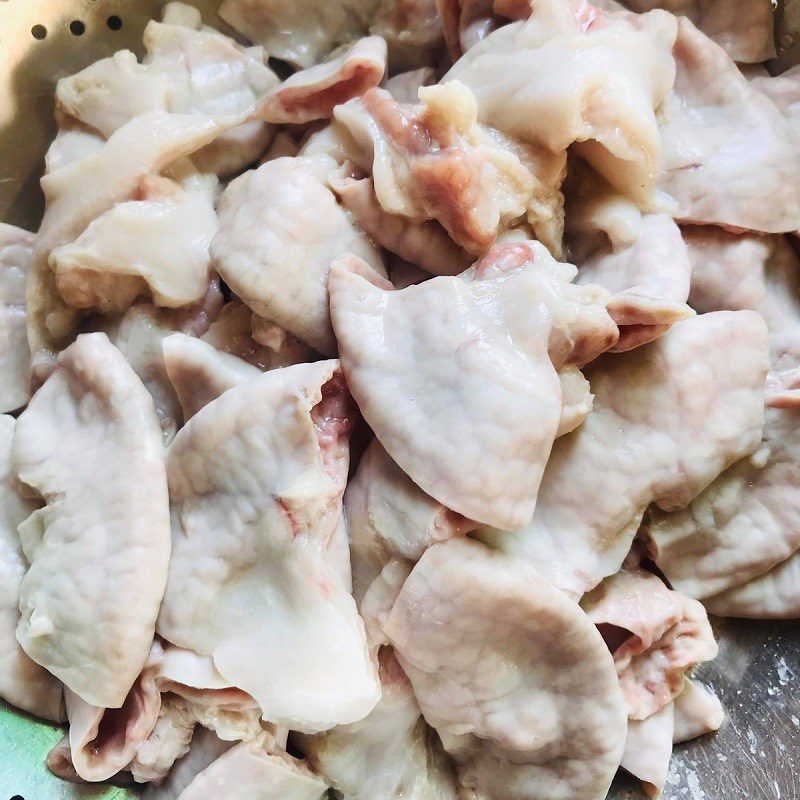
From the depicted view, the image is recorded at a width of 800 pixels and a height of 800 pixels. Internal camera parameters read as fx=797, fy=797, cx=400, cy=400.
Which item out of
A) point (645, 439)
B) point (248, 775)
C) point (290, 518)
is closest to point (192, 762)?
point (248, 775)

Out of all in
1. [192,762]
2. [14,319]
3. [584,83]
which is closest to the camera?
[584,83]

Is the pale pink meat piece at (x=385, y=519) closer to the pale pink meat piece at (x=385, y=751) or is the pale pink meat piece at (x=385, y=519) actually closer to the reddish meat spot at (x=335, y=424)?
the reddish meat spot at (x=335, y=424)

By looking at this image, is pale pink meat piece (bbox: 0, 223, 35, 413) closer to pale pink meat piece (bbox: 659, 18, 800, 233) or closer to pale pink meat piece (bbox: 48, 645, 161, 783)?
pale pink meat piece (bbox: 48, 645, 161, 783)

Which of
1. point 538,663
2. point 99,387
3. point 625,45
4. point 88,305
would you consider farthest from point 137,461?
point 625,45

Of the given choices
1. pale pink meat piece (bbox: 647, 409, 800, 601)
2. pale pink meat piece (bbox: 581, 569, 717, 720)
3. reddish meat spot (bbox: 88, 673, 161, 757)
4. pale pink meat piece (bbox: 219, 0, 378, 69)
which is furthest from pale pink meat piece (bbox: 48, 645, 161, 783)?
pale pink meat piece (bbox: 219, 0, 378, 69)

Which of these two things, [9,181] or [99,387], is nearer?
[99,387]

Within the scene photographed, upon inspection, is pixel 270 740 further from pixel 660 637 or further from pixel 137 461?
pixel 660 637

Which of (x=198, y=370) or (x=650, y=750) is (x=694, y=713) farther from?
(x=198, y=370)
